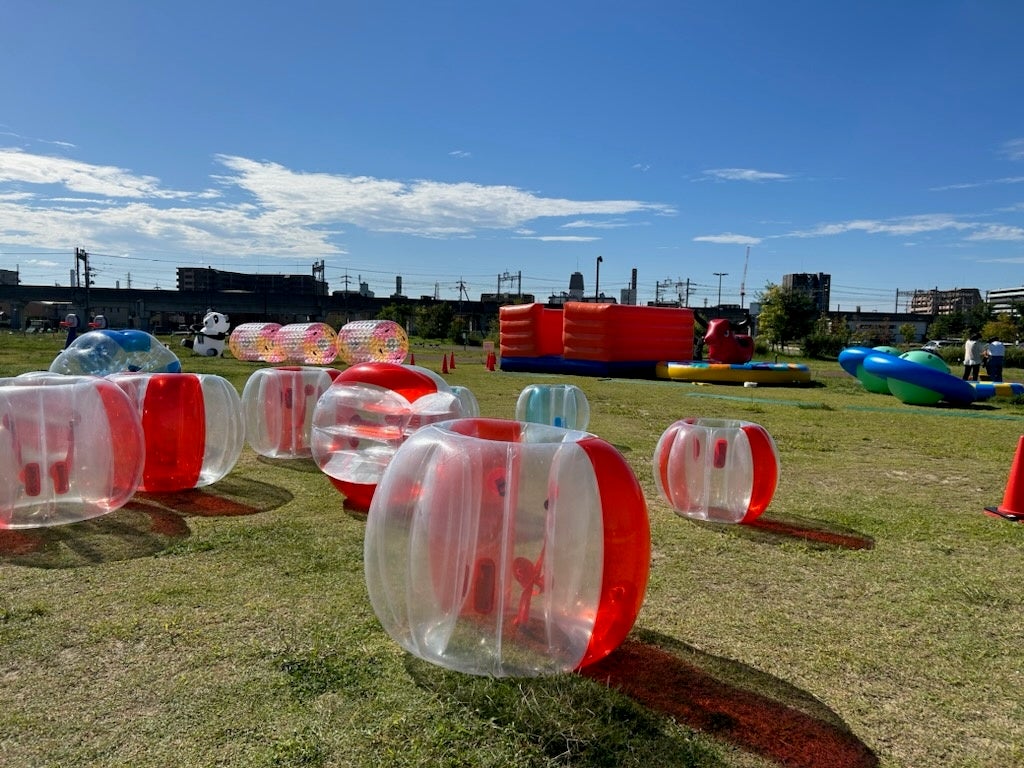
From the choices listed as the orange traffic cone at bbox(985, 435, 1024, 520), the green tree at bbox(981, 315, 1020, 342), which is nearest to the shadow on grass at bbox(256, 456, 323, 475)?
the orange traffic cone at bbox(985, 435, 1024, 520)

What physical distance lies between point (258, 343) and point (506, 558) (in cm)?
2574

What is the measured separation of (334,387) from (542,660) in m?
4.07

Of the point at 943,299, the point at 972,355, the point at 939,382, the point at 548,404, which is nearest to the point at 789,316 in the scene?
the point at 972,355

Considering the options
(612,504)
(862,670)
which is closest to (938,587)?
(862,670)

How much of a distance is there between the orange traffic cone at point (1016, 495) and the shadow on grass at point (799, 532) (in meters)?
1.71

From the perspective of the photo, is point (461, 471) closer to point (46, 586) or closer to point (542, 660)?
point (542, 660)

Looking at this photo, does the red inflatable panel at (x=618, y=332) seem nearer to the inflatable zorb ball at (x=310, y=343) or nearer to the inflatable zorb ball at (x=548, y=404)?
the inflatable zorb ball at (x=310, y=343)

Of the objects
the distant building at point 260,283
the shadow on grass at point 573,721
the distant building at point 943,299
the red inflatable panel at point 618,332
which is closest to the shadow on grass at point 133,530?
the shadow on grass at point 573,721

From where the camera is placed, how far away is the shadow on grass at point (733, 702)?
2.79 meters

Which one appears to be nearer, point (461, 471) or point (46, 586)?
point (461, 471)

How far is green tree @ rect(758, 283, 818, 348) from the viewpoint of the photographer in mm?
41094

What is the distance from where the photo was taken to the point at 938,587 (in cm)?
456

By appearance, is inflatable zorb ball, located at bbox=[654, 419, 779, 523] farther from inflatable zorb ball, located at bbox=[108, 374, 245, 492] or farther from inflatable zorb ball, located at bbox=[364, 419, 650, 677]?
inflatable zorb ball, located at bbox=[108, 374, 245, 492]

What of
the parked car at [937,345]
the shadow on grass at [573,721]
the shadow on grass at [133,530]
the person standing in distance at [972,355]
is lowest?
the shadow on grass at [133,530]
